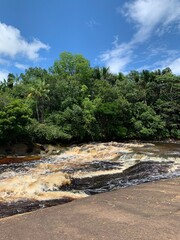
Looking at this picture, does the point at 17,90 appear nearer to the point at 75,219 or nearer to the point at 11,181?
the point at 11,181

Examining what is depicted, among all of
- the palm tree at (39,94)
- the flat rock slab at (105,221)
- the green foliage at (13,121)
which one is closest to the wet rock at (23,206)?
the flat rock slab at (105,221)

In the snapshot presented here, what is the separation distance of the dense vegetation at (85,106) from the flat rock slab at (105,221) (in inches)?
758

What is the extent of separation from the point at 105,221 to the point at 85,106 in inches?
1148

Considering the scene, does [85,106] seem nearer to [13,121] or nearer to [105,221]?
[13,121]

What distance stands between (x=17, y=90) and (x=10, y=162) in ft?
65.6

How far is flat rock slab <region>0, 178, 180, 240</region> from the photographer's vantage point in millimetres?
4754

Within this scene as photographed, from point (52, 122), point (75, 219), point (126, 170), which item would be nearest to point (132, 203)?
point (75, 219)

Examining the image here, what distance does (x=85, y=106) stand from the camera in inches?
1350

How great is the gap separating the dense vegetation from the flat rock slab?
63.2 ft

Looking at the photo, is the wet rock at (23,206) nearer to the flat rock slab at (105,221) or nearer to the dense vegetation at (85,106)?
the flat rock slab at (105,221)

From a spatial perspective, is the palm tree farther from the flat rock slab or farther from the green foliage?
the flat rock slab

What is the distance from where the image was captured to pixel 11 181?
12109 millimetres

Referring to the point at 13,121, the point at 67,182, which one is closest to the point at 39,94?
the point at 13,121

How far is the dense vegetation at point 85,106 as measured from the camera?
28734mm
